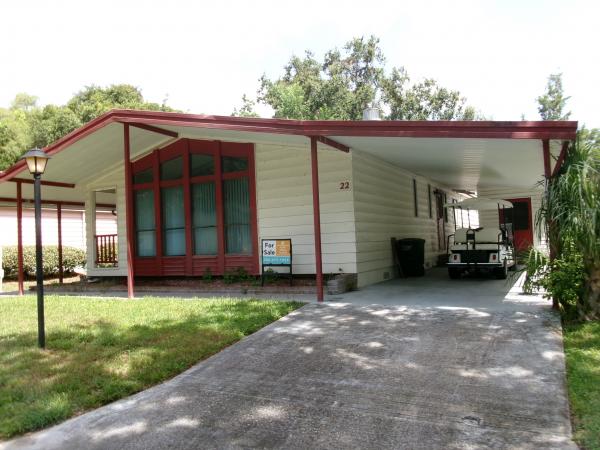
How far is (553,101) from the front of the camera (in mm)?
43500

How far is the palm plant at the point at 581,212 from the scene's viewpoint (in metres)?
5.47

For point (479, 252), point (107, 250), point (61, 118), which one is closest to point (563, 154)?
point (479, 252)

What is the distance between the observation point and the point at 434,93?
36.1m

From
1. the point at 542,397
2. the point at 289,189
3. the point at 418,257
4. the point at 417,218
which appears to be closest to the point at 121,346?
the point at 542,397

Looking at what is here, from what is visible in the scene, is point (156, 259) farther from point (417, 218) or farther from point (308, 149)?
point (417, 218)

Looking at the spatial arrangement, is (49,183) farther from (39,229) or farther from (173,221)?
(39,229)

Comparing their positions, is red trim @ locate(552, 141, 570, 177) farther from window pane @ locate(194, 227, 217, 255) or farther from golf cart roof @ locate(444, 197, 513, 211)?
window pane @ locate(194, 227, 217, 255)

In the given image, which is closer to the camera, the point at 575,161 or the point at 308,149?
the point at 575,161

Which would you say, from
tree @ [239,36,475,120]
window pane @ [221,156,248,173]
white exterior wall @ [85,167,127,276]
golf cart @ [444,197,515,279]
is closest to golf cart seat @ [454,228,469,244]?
golf cart @ [444,197,515,279]

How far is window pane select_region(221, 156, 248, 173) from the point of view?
10188 millimetres

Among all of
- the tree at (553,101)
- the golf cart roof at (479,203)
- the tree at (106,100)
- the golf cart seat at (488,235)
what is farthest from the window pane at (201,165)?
the tree at (553,101)

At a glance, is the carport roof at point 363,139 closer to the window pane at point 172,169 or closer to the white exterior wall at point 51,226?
the window pane at point 172,169

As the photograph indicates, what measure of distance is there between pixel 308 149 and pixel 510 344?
5733 millimetres

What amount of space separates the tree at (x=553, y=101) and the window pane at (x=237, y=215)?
140 ft
